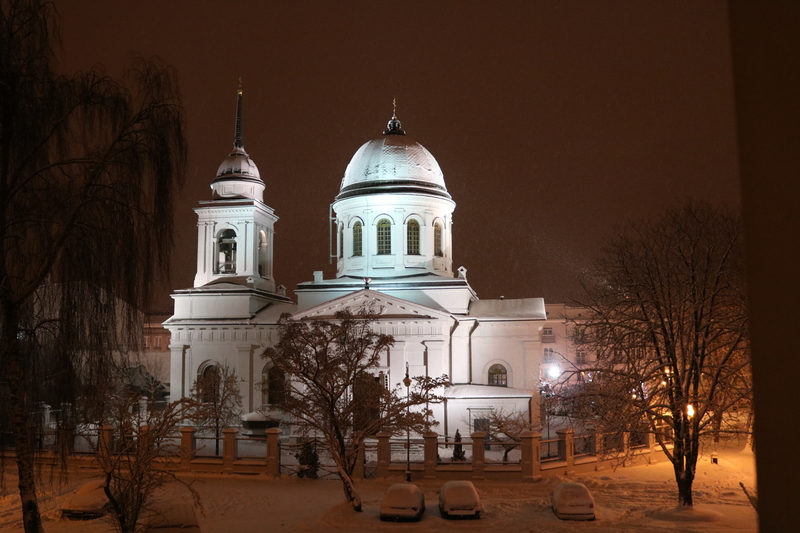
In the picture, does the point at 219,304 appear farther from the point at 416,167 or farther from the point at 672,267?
the point at 672,267

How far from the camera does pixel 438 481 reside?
25875mm

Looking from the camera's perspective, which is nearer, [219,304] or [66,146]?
[66,146]

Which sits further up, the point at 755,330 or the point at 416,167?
the point at 416,167

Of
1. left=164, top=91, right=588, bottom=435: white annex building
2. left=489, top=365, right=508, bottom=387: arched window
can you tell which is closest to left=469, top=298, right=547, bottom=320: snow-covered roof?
left=164, top=91, right=588, bottom=435: white annex building

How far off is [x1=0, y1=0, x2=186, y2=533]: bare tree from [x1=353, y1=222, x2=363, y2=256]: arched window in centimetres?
3225

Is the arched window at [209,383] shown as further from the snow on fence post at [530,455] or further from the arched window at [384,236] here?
the snow on fence post at [530,455]

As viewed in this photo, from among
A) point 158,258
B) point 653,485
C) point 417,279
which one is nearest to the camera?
point 158,258

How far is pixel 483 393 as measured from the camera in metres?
36.1

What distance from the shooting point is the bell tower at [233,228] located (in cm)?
4425

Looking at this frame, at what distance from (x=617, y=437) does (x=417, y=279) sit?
2282 centimetres

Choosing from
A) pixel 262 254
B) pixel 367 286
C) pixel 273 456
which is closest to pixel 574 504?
pixel 273 456

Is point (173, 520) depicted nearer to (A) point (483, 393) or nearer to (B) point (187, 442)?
(B) point (187, 442)

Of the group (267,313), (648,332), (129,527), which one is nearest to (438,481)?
(648,332)

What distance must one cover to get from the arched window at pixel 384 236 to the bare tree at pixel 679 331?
21.6 metres
